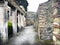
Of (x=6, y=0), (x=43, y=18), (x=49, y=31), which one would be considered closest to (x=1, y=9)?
(x=6, y=0)

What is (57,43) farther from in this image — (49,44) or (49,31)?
(49,31)

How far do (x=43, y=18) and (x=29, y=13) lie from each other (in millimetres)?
23339

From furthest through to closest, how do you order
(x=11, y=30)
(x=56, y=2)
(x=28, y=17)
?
(x=28, y=17), (x=11, y=30), (x=56, y=2)

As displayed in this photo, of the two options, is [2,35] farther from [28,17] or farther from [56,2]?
[28,17]

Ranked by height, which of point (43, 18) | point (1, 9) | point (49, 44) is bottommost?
point (49, 44)

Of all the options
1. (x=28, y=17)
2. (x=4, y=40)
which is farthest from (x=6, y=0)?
(x=28, y=17)

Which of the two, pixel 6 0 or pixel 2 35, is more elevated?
pixel 6 0

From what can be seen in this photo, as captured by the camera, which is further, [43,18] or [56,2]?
[43,18]

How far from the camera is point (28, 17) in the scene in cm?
3166

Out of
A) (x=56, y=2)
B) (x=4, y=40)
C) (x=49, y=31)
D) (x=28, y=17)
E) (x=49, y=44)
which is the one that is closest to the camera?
(x=56, y=2)

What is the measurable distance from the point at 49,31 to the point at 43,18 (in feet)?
3.27

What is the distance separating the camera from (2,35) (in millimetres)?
10734

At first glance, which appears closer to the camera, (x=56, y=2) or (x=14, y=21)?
(x=56, y=2)

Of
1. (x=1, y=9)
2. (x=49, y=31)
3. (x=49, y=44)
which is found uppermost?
(x=1, y=9)
